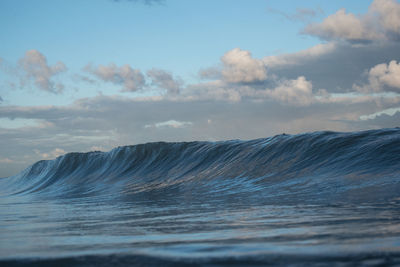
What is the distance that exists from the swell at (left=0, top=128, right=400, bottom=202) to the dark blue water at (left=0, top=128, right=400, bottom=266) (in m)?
0.04

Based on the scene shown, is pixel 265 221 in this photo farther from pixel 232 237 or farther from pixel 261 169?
pixel 261 169

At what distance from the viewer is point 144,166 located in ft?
49.5

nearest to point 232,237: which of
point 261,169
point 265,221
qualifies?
point 265,221

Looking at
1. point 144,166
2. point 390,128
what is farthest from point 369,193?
point 144,166

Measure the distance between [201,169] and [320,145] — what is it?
3.88 meters

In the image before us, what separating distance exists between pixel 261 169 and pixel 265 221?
657 centimetres

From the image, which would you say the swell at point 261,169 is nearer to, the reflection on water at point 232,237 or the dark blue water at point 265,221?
the dark blue water at point 265,221

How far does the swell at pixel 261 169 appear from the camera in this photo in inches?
248

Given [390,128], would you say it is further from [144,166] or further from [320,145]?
[144,166]

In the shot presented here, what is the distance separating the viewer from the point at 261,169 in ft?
31.8

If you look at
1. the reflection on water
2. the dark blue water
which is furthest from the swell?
the reflection on water

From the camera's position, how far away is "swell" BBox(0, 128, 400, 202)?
631 cm

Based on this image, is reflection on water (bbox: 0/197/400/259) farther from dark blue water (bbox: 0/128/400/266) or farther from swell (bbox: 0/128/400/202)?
swell (bbox: 0/128/400/202)

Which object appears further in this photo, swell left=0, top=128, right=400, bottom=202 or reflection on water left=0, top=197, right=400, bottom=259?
swell left=0, top=128, right=400, bottom=202
